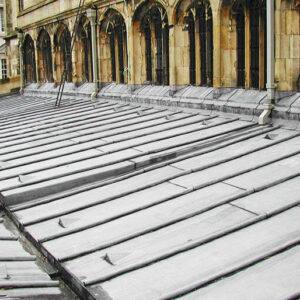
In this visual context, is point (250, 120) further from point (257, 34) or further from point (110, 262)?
point (110, 262)

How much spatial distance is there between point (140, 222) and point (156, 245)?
0.68 metres

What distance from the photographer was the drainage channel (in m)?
4.88

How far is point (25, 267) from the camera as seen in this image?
5.59m

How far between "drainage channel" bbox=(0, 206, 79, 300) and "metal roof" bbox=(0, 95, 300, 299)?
0.42 feet

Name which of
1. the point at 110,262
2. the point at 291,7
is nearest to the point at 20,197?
the point at 110,262

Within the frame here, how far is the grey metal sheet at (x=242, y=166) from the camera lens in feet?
23.1

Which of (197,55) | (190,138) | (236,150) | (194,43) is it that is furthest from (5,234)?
(194,43)

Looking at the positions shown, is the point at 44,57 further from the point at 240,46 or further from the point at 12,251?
the point at 12,251

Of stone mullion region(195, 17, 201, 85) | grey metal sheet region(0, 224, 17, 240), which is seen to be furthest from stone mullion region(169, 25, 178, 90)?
grey metal sheet region(0, 224, 17, 240)

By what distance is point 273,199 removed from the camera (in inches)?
244

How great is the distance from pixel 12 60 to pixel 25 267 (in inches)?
905

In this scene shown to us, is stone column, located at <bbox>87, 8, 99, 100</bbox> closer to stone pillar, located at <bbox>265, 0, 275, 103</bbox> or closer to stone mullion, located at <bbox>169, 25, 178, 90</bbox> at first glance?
stone mullion, located at <bbox>169, 25, 178, 90</bbox>

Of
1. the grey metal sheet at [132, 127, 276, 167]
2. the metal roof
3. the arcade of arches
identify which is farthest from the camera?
the arcade of arches

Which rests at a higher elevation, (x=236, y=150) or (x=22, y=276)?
(x=236, y=150)
